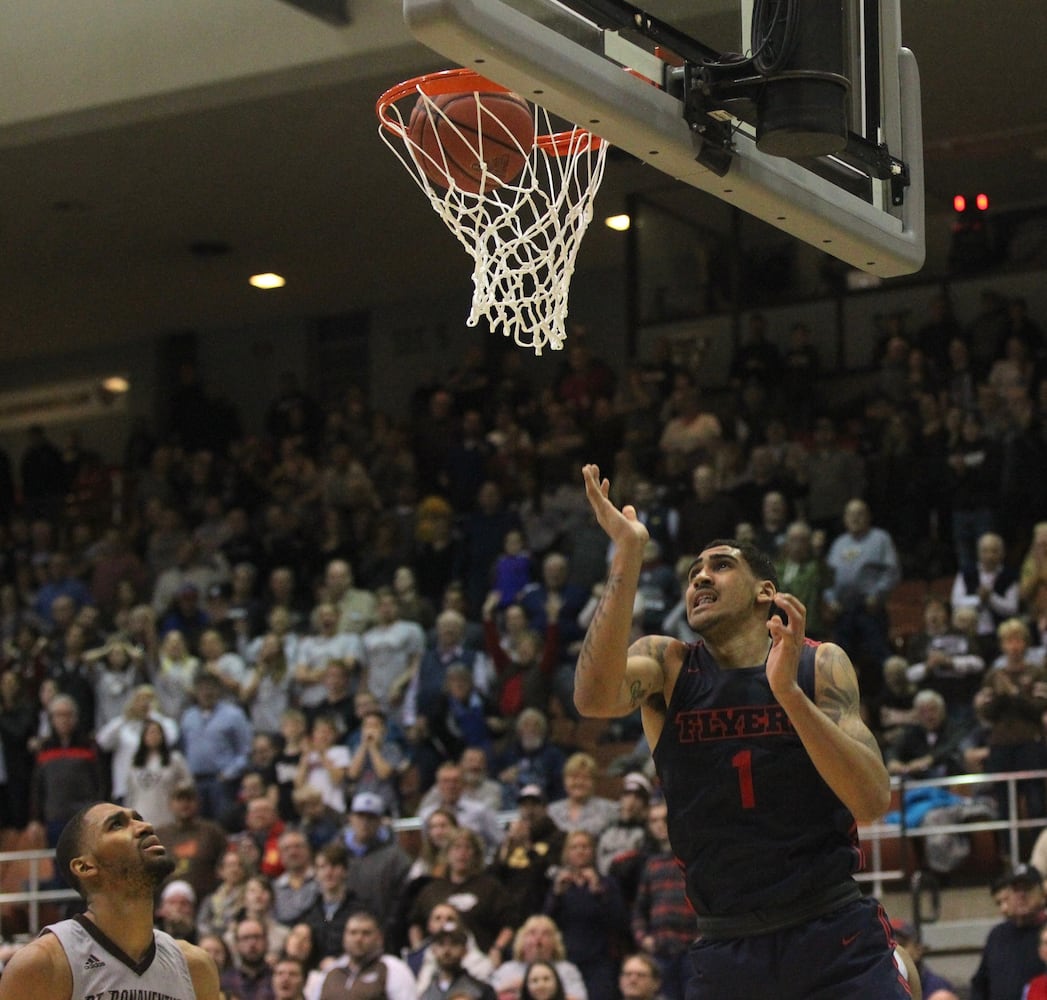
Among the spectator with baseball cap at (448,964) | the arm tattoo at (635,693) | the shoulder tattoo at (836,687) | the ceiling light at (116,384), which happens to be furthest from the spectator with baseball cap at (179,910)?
the ceiling light at (116,384)

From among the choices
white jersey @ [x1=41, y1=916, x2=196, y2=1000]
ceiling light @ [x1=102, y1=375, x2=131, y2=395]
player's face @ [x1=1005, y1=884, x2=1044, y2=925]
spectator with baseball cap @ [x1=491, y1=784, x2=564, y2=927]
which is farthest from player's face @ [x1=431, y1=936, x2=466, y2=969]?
ceiling light @ [x1=102, y1=375, x2=131, y2=395]

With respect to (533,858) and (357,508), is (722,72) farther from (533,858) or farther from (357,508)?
(357,508)

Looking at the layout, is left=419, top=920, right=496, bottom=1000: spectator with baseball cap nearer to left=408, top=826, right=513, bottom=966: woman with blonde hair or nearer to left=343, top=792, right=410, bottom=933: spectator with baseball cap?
left=408, top=826, right=513, bottom=966: woman with blonde hair

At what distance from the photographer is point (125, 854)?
5.41 metres

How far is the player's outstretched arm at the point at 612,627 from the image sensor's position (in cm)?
A: 513

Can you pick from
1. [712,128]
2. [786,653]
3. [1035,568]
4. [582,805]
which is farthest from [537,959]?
[712,128]

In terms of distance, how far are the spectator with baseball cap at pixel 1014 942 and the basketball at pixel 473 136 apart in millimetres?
5723

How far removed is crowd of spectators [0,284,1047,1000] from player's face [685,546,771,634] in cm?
582

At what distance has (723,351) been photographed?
19031mm

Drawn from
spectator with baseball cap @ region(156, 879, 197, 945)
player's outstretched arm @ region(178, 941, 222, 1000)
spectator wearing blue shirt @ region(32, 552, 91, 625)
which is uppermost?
spectator wearing blue shirt @ region(32, 552, 91, 625)

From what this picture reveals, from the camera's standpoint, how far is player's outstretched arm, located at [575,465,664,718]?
5.13 metres

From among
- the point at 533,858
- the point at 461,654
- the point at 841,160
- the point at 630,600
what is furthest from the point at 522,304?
the point at 461,654

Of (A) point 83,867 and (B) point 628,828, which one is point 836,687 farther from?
(B) point 628,828

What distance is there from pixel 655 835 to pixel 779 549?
391cm
